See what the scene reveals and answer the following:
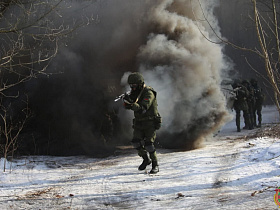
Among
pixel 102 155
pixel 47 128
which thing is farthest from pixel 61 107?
pixel 102 155

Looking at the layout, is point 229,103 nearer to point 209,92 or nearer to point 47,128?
point 209,92

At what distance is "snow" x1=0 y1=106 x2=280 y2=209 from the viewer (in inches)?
134

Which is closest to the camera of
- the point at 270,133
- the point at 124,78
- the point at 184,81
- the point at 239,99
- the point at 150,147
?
the point at 150,147

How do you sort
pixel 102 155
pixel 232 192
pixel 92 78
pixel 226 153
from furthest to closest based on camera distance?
pixel 92 78 → pixel 102 155 → pixel 226 153 → pixel 232 192

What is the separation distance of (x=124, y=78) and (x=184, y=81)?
5.69ft

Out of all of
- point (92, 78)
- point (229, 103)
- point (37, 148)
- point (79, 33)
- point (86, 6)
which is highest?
point (86, 6)

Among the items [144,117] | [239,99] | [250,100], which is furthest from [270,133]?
[144,117]

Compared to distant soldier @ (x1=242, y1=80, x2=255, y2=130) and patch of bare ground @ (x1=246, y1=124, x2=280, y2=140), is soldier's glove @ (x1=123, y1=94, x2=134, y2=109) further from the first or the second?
distant soldier @ (x1=242, y1=80, x2=255, y2=130)

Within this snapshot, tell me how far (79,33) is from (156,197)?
26.0ft

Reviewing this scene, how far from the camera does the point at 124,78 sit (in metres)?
8.62

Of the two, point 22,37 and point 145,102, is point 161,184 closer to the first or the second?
point 145,102

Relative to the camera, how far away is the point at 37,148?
8359 millimetres

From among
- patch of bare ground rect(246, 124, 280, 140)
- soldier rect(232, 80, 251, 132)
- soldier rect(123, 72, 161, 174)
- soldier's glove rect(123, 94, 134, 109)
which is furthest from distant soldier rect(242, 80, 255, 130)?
soldier's glove rect(123, 94, 134, 109)

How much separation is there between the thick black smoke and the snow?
2.22m
